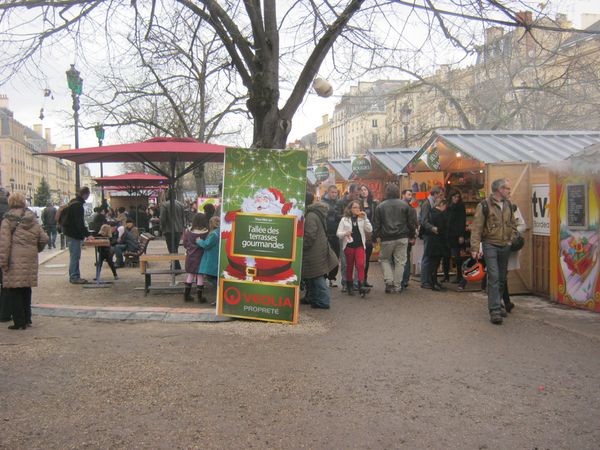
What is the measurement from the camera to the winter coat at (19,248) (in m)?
6.95

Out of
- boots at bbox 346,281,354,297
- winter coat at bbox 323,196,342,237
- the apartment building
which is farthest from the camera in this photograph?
the apartment building

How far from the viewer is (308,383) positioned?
5.07 m

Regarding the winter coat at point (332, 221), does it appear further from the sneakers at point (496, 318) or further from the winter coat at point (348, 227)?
the sneakers at point (496, 318)

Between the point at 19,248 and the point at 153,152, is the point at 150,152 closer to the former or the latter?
the point at 153,152

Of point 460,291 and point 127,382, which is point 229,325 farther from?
point 460,291

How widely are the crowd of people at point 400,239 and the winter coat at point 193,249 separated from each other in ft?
5.53

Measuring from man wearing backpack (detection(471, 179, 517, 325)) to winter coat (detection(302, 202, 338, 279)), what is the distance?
7.05ft

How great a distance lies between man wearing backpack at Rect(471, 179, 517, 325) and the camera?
7.50 metres

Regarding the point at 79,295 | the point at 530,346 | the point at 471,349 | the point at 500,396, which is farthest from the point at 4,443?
the point at 79,295

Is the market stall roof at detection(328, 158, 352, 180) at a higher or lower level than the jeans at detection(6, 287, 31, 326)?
higher

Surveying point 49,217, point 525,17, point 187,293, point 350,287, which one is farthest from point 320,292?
point 49,217

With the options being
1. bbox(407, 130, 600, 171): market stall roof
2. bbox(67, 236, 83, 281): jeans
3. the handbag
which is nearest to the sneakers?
the handbag

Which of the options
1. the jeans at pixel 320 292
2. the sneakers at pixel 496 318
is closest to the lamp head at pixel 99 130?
the jeans at pixel 320 292

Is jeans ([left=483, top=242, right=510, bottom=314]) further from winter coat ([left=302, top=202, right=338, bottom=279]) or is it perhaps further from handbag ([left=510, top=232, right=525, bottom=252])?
winter coat ([left=302, top=202, right=338, bottom=279])
